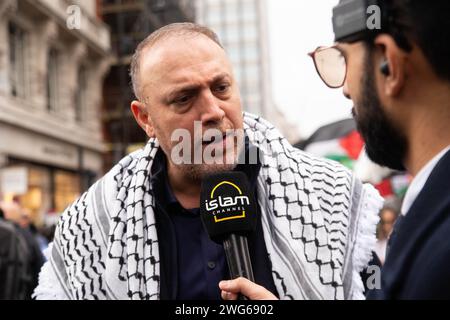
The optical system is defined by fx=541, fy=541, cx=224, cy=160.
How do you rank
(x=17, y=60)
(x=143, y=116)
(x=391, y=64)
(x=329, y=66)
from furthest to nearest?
(x=17, y=60) < (x=143, y=116) < (x=329, y=66) < (x=391, y=64)

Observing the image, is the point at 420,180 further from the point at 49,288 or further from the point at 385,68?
the point at 49,288

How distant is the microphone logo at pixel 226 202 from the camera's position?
64.5 inches

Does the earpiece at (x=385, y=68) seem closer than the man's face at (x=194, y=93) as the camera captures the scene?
Yes

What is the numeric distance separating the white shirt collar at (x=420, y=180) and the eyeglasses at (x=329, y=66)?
43 centimetres

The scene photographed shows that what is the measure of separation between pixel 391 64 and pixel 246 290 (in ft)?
1.96

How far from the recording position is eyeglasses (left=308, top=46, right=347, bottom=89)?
140cm

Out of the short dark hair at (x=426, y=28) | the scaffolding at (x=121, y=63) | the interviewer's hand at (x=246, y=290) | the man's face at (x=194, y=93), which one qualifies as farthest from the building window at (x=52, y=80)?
the short dark hair at (x=426, y=28)

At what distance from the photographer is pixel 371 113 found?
1.11 m

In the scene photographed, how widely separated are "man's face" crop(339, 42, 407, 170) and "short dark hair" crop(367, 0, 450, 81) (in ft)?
0.30

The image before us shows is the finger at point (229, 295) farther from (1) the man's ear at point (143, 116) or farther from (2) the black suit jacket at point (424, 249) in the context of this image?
(1) the man's ear at point (143, 116)

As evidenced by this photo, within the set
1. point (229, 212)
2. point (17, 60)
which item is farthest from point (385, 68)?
point (17, 60)

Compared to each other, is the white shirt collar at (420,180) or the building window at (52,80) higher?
the building window at (52,80)

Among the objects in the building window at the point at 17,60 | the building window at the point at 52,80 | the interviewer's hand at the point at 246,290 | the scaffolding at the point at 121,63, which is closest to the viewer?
the interviewer's hand at the point at 246,290

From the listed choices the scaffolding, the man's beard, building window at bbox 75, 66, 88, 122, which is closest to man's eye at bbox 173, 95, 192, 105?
the man's beard
